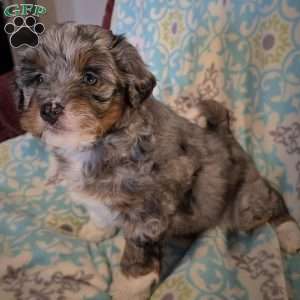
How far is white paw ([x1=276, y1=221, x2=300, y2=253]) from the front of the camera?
2.35 meters

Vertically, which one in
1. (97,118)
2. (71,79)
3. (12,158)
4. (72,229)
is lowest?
(72,229)

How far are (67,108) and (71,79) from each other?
0.18 meters

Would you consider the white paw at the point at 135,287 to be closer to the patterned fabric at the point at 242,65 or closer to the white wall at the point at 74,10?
the patterned fabric at the point at 242,65

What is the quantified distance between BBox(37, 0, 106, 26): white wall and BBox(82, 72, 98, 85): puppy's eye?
209cm

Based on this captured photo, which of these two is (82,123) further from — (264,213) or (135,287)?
(264,213)

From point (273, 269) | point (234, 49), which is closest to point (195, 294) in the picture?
point (273, 269)

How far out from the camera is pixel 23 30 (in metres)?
2.70

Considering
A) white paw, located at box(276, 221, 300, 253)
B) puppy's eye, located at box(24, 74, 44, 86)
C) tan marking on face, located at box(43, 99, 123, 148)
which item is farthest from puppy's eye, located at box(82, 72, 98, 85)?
white paw, located at box(276, 221, 300, 253)

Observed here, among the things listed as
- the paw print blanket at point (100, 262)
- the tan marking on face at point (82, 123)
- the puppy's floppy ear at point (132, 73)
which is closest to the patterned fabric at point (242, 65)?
the paw print blanket at point (100, 262)

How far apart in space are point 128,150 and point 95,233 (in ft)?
2.62

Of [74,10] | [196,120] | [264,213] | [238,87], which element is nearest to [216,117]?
[196,120]

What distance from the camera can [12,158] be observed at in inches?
119

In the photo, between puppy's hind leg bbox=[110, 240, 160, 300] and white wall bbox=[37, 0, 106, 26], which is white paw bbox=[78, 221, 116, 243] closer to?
puppy's hind leg bbox=[110, 240, 160, 300]

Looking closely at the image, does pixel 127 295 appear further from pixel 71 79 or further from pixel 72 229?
pixel 71 79
